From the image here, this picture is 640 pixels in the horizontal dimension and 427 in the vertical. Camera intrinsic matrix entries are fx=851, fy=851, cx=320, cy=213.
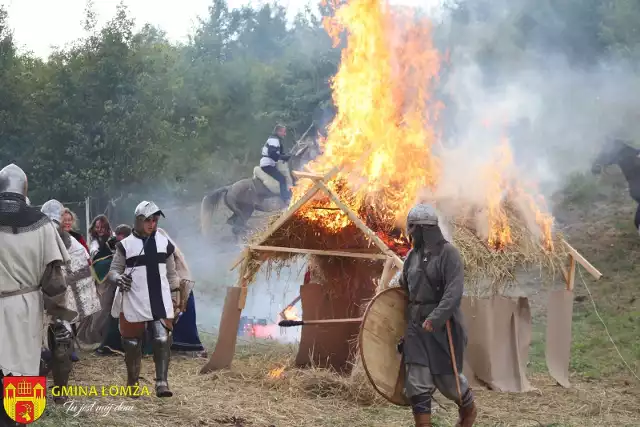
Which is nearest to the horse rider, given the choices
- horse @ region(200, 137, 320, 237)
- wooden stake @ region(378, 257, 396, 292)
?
horse @ region(200, 137, 320, 237)

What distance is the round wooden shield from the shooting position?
686 centimetres

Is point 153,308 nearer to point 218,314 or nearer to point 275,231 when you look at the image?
point 275,231

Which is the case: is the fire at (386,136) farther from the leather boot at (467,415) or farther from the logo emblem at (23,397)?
the logo emblem at (23,397)

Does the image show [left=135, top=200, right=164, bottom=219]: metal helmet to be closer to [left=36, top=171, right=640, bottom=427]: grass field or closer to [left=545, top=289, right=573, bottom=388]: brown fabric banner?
[left=36, top=171, right=640, bottom=427]: grass field

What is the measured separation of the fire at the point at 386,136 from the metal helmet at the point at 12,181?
410 cm

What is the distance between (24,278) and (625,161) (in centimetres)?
1433

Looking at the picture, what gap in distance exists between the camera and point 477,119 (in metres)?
11.2

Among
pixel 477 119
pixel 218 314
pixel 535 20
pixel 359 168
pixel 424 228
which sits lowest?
pixel 218 314

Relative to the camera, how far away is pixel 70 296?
25.8ft

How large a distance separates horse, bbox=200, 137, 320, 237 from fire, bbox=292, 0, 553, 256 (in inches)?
397

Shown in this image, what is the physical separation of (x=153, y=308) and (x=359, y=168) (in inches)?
116

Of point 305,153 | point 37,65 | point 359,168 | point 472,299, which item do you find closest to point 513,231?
point 472,299

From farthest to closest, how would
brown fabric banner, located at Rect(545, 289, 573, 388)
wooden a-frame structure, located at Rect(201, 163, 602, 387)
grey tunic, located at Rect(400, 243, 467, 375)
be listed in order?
1. brown fabric banner, located at Rect(545, 289, 573, 388)
2. wooden a-frame structure, located at Rect(201, 163, 602, 387)
3. grey tunic, located at Rect(400, 243, 467, 375)

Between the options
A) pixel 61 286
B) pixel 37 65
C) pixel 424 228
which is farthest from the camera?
pixel 37 65
